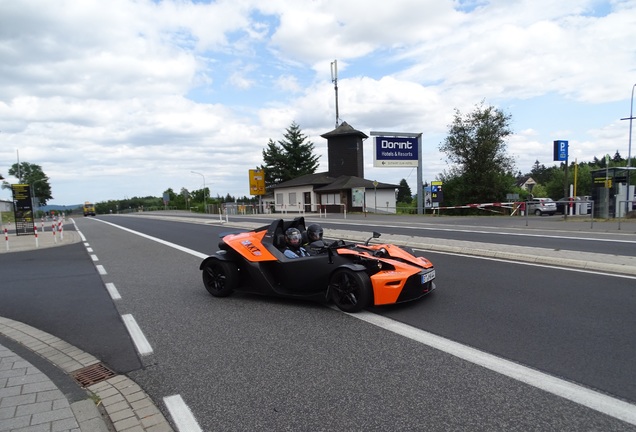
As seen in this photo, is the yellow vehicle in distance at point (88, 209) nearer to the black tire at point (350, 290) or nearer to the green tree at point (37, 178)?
the green tree at point (37, 178)

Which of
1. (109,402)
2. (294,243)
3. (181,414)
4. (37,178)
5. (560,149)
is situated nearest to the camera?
(181,414)

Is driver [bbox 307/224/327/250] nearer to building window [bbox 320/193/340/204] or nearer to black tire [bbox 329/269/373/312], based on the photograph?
black tire [bbox 329/269/373/312]

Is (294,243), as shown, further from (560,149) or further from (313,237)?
(560,149)

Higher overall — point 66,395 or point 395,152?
point 395,152

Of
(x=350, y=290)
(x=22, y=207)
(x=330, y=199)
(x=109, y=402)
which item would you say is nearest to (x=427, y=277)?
(x=350, y=290)

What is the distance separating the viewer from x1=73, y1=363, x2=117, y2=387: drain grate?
372 centimetres

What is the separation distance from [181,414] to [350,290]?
274 cm

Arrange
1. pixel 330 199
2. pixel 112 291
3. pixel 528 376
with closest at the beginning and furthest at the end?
pixel 528 376
pixel 112 291
pixel 330 199

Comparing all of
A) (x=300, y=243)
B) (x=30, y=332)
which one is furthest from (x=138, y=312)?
(x=300, y=243)

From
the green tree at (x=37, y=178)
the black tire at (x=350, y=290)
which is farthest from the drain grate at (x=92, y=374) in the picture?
the green tree at (x=37, y=178)

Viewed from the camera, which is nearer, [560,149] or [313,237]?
[313,237]

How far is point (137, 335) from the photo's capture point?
4941 mm

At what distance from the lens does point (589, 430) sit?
2.64 m

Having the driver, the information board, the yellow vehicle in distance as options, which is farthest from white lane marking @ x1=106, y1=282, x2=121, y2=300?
the yellow vehicle in distance
